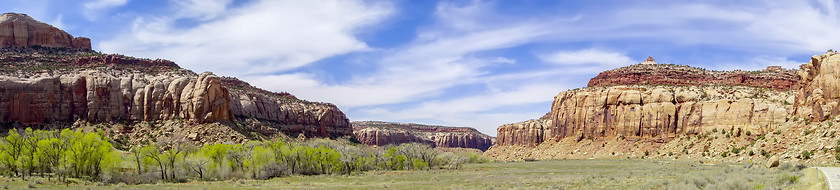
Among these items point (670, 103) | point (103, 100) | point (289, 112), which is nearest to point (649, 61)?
point (670, 103)

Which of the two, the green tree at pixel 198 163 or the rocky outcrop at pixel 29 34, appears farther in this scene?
the rocky outcrop at pixel 29 34

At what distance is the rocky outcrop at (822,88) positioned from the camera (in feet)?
165

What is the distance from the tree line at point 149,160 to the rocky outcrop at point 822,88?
1805 inches

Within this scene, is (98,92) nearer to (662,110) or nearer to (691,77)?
(662,110)

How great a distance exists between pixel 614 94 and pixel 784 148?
50968 millimetres

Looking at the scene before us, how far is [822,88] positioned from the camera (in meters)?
52.6

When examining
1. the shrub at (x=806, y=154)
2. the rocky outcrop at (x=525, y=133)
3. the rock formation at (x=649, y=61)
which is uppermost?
the rock formation at (x=649, y=61)

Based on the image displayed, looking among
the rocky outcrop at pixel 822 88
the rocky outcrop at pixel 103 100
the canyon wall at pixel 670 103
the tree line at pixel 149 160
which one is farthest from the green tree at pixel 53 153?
the canyon wall at pixel 670 103

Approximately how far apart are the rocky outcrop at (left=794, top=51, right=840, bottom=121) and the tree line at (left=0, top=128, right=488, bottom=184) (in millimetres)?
45844

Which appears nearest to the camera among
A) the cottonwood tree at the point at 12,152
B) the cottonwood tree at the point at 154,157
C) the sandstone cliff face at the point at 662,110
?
the cottonwood tree at the point at 12,152

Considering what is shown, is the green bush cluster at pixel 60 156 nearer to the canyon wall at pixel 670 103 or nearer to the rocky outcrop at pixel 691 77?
the canyon wall at pixel 670 103

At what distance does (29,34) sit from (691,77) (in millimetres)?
116856

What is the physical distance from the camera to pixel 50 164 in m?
43.5

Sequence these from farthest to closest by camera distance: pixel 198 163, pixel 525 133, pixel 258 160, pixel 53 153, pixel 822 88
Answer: pixel 525 133 < pixel 258 160 < pixel 822 88 < pixel 198 163 < pixel 53 153
